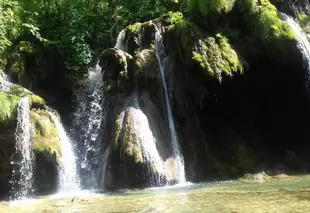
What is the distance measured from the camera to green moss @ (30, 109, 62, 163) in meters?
13.1

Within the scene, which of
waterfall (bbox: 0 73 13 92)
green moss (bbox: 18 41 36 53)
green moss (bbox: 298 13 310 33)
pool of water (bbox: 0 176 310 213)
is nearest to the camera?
pool of water (bbox: 0 176 310 213)

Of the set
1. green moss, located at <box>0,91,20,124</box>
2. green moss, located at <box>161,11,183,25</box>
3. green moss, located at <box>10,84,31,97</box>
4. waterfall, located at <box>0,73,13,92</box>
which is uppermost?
green moss, located at <box>161,11,183,25</box>

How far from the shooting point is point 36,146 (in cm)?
1299

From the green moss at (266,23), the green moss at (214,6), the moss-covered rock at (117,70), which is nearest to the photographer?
the moss-covered rock at (117,70)

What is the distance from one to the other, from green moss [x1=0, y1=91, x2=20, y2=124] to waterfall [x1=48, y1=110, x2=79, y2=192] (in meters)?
1.69

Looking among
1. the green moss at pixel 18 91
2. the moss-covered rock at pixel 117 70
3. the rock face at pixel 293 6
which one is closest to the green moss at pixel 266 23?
the rock face at pixel 293 6

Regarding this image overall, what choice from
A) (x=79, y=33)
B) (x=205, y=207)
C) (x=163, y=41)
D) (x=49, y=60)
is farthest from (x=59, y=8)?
(x=205, y=207)

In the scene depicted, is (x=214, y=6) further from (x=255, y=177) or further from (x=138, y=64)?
(x=255, y=177)

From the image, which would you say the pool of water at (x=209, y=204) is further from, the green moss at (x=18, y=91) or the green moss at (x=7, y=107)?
the green moss at (x=18, y=91)

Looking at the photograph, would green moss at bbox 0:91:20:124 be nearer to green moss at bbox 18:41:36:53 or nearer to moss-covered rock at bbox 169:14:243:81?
green moss at bbox 18:41:36:53

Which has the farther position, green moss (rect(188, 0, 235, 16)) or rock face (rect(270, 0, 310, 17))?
rock face (rect(270, 0, 310, 17))

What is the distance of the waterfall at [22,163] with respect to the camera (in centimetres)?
1244

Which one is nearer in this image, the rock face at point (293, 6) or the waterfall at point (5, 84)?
the waterfall at point (5, 84)

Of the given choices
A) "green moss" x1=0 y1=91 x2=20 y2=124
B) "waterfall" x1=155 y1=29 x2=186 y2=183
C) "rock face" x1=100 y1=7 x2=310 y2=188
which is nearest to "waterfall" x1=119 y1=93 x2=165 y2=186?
"rock face" x1=100 y1=7 x2=310 y2=188
